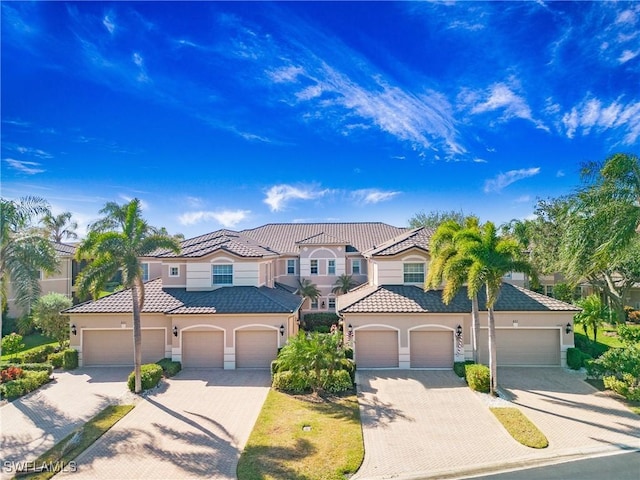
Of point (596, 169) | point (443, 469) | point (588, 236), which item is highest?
point (596, 169)

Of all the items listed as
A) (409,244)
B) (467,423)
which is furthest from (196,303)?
(467,423)

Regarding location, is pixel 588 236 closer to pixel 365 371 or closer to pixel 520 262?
pixel 520 262

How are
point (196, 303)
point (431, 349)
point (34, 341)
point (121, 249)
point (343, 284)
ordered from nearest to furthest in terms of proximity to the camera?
1. point (121, 249)
2. point (431, 349)
3. point (196, 303)
4. point (34, 341)
5. point (343, 284)

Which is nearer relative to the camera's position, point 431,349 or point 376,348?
point 431,349

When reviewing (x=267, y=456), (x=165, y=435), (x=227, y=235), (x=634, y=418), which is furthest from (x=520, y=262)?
(x=227, y=235)

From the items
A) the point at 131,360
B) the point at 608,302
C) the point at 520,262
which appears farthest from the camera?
the point at 608,302

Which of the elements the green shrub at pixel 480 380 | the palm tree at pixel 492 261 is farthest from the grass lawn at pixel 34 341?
the palm tree at pixel 492 261

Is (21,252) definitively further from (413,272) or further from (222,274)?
(413,272)
